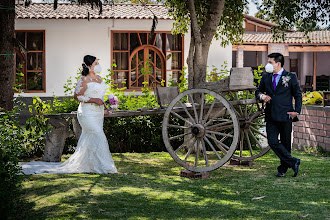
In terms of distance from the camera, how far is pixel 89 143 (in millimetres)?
8438

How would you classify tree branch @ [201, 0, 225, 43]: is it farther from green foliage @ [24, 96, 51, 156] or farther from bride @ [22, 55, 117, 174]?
green foliage @ [24, 96, 51, 156]

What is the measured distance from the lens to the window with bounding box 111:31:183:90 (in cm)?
1919

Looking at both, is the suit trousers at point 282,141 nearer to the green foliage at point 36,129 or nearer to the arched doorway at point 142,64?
the green foliage at point 36,129

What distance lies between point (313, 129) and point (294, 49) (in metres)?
16.2

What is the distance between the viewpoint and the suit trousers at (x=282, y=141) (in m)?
7.64

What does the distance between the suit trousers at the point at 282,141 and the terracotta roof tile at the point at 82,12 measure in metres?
11.1

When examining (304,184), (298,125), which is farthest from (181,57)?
(304,184)

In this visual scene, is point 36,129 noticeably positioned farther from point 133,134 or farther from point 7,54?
point 133,134

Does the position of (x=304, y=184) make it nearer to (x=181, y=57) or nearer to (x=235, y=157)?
(x=235, y=157)

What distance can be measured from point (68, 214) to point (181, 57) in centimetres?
1407

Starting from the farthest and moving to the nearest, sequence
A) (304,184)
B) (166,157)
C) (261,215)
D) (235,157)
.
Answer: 1. (166,157)
2. (235,157)
3. (304,184)
4. (261,215)

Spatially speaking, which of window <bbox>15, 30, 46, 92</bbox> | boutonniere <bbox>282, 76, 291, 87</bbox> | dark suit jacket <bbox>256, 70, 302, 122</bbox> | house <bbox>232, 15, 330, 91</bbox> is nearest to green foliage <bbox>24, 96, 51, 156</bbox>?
dark suit jacket <bbox>256, 70, 302, 122</bbox>

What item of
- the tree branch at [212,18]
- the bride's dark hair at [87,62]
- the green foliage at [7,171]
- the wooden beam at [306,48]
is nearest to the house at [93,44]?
the wooden beam at [306,48]

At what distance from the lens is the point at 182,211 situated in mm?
5789
